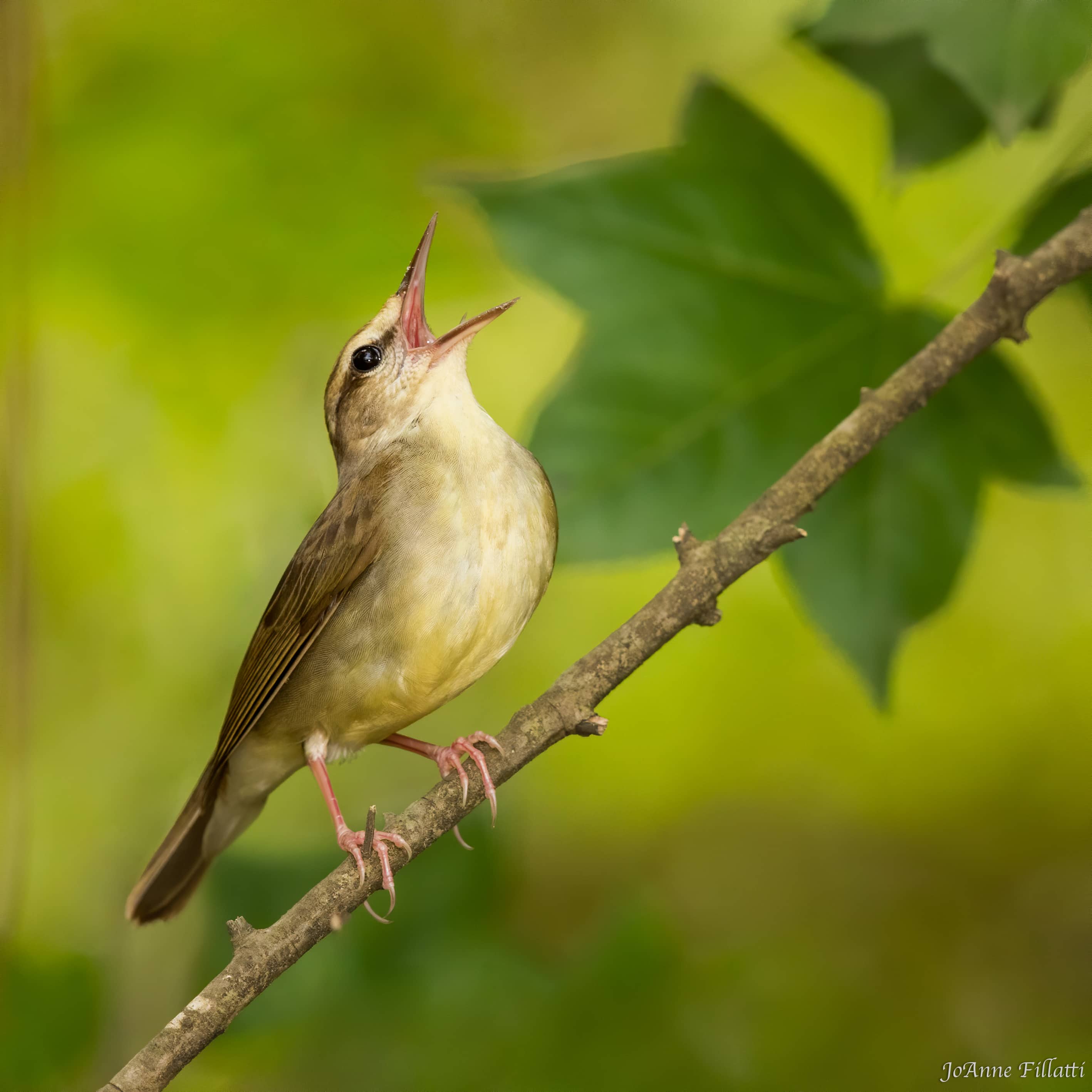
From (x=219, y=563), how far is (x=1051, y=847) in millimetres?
2042

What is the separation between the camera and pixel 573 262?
71.9 inches

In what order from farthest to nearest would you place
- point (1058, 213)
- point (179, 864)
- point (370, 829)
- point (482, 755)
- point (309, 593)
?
point (179, 864) → point (309, 593) → point (1058, 213) → point (482, 755) → point (370, 829)

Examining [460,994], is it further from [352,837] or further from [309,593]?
[309,593]

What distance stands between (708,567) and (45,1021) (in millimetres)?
1850

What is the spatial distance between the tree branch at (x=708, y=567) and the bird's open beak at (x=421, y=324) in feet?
2.05

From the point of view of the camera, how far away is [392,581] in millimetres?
1731

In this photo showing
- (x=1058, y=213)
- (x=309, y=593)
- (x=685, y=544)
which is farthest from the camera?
(x=309, y=593)

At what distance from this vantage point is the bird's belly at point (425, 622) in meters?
1.66

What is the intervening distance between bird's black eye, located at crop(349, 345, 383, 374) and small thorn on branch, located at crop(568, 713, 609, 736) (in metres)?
0.90

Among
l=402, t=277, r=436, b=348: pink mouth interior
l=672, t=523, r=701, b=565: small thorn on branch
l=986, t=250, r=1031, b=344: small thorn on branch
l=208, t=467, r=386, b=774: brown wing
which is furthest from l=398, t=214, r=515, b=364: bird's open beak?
l=986, t=250, r=1031, b=344: small thorn on branch

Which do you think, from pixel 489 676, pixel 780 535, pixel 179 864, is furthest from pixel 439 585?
pixel 489 676

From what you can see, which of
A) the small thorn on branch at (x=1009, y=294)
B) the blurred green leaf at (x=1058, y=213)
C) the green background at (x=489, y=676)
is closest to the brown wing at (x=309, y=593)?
the green background at (x=489, y=676)

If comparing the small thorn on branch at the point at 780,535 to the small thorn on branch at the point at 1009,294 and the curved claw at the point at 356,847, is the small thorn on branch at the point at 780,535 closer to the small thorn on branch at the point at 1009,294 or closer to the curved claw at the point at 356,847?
the small thorn on branch at the point at 1009,294

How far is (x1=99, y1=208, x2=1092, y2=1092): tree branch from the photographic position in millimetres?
1396
